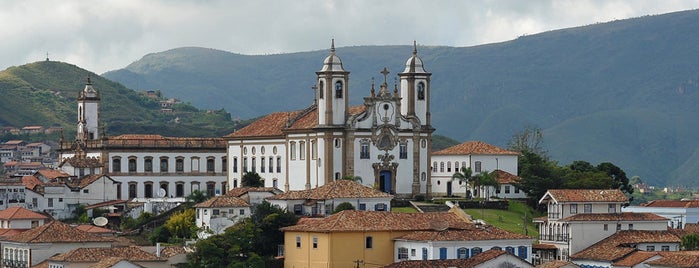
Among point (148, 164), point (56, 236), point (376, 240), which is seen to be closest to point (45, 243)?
point (56, 236)

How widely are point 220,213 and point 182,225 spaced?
4.35 m

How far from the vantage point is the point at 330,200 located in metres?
90.1

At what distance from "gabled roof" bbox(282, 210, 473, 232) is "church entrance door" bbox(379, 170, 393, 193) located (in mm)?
17698

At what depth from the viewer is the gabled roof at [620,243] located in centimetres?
8525

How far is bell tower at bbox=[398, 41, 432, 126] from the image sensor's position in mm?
106562

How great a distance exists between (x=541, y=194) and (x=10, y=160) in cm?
9004

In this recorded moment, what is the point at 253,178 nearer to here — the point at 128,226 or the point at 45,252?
the point at 128,226

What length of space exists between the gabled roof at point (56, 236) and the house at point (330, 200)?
1061 cm

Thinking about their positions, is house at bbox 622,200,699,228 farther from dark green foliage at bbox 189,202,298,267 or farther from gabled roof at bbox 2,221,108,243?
gabled roof at bbox 2,221,108,243

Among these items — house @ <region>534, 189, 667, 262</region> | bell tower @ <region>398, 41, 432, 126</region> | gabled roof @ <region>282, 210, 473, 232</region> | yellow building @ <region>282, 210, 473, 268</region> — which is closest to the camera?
yellow building @ <region>282, 210, 473, 268</region>

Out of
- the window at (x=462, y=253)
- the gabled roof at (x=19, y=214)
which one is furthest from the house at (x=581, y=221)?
the gabled roof at (x=19, y=214)

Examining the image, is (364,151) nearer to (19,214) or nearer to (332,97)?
(332,97)

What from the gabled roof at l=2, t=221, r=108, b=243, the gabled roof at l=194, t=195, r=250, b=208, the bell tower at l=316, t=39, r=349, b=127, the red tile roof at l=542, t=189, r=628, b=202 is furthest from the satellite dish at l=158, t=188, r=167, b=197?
the red tile roof at l=542, t=189, r=628, b=202

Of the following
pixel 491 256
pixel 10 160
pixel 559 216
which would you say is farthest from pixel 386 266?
pixel 10 160
